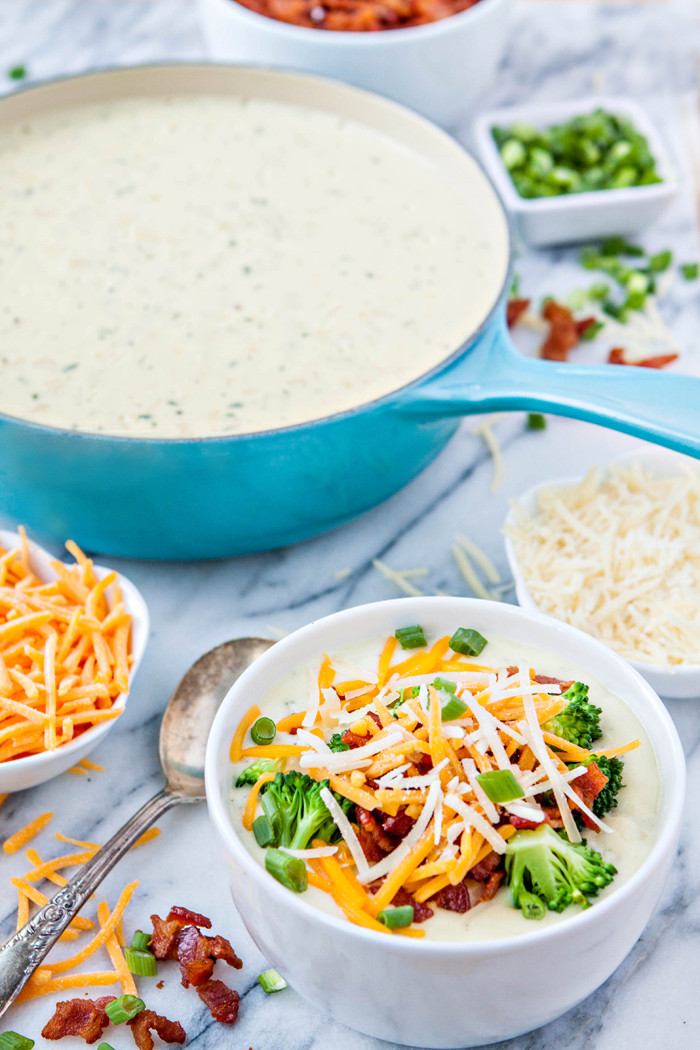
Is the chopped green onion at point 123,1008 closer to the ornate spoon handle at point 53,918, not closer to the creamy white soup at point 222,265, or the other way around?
the ornate spoon handle at point 53,918

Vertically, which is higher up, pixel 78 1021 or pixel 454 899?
pixel 454 899

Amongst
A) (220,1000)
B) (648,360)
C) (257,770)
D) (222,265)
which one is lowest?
(648,360)

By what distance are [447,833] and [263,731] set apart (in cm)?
25

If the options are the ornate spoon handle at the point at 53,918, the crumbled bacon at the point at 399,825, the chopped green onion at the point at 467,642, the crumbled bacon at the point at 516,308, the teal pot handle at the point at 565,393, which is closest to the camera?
the crumbled bacon at the point at 399,825

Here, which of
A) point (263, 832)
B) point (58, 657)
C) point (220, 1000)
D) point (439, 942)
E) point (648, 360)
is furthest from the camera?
point (648, 360)

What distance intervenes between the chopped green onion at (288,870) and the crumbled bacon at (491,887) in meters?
0.17

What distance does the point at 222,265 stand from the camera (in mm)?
1766

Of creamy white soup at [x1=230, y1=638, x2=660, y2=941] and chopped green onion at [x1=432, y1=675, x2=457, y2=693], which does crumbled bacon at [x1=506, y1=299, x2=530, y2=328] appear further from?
chopped green onion at [x1=432, y1=675, x2=457, y2=693]

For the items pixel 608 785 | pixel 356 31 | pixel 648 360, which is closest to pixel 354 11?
pixel 356 31

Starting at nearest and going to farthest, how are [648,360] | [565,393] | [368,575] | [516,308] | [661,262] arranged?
[565,393], [368,575], [648,360], [516,308], [661,262]

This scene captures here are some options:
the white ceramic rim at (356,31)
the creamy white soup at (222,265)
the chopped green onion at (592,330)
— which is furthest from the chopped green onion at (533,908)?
the white ceramic rim at (356,31)

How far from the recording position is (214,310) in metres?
1.68

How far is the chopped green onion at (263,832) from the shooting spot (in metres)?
1.05

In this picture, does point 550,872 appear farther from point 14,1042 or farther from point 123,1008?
point 14,1042
